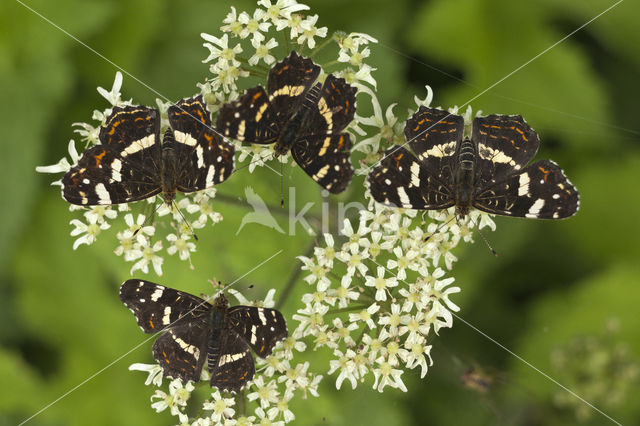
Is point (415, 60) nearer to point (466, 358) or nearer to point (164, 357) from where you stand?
point (466, 358)

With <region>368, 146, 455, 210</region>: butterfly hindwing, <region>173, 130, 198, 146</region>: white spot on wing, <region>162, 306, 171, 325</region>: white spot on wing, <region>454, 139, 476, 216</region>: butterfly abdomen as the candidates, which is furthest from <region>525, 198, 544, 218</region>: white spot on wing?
<region>162, 306, 171, 325</region>: white spot on wing

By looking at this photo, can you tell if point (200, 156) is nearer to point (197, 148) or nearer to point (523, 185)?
point (197, 148)

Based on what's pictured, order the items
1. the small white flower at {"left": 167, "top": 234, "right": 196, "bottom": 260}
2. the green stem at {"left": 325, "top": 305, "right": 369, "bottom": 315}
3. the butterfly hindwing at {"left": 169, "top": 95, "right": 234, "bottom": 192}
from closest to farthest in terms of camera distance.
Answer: the butterfly hindwing at {"left": 169, "top": 95, "right": 234, "bottom": 192} < the green stem at {"left": 325, "top": 305, "right": 369, "bottom": 315} < the small white flower at {"left": 167, "top": 234, "right": 196, "bottom": 260}

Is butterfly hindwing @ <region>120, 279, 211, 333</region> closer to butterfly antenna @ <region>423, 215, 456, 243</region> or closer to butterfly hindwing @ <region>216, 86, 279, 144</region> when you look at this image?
butterfly hindwing @ <region>216, 86, 279, 144</region>

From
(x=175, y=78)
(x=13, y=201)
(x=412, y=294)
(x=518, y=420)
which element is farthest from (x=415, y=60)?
(x=13, y=201)

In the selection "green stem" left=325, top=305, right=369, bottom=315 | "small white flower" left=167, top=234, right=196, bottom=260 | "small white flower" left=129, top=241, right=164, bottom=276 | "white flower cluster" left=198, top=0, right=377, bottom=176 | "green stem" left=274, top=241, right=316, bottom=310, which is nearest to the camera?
"white flower cluster" left=198, top=0, right=377, bottom=176

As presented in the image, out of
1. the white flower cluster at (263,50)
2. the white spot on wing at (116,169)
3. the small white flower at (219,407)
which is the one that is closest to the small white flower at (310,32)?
the white flower cluster at (263,50)

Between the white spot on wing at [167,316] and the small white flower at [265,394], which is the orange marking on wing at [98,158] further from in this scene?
the small white flower at [265,394]
